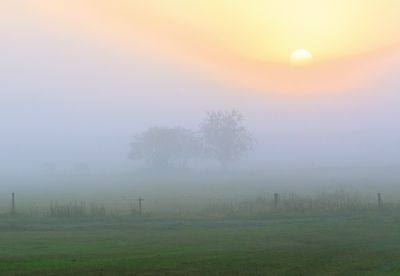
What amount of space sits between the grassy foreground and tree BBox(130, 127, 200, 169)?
109 meters

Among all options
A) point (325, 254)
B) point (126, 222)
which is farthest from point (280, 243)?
point (126, 222)

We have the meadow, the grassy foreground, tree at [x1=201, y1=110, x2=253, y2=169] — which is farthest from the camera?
tree at [x1=201, y1=110, x2=253, y2=169]

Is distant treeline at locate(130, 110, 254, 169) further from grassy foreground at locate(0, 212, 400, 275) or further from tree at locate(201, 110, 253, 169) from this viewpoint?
grassy foreground at locate(0, 212, 400, 275)

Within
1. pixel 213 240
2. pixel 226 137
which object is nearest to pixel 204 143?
pixel 226 137

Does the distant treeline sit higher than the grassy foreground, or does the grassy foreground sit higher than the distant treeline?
the distant treeline

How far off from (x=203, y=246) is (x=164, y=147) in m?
121

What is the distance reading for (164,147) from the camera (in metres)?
147

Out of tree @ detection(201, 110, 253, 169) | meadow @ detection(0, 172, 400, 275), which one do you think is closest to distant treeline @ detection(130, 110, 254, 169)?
tree @ detection(201, 110, 253, 169)

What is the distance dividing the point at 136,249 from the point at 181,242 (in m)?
2.82

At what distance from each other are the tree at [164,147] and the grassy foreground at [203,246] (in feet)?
359

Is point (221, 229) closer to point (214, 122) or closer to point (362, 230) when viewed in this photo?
point (362, 230)

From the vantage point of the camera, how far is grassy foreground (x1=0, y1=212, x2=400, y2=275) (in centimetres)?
2073

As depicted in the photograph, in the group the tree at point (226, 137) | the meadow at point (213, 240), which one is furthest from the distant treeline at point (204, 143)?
the meadow at point (213, 240)

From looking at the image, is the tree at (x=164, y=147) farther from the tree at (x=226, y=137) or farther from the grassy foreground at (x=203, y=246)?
the grassy foreground at (x=203, y=246)
